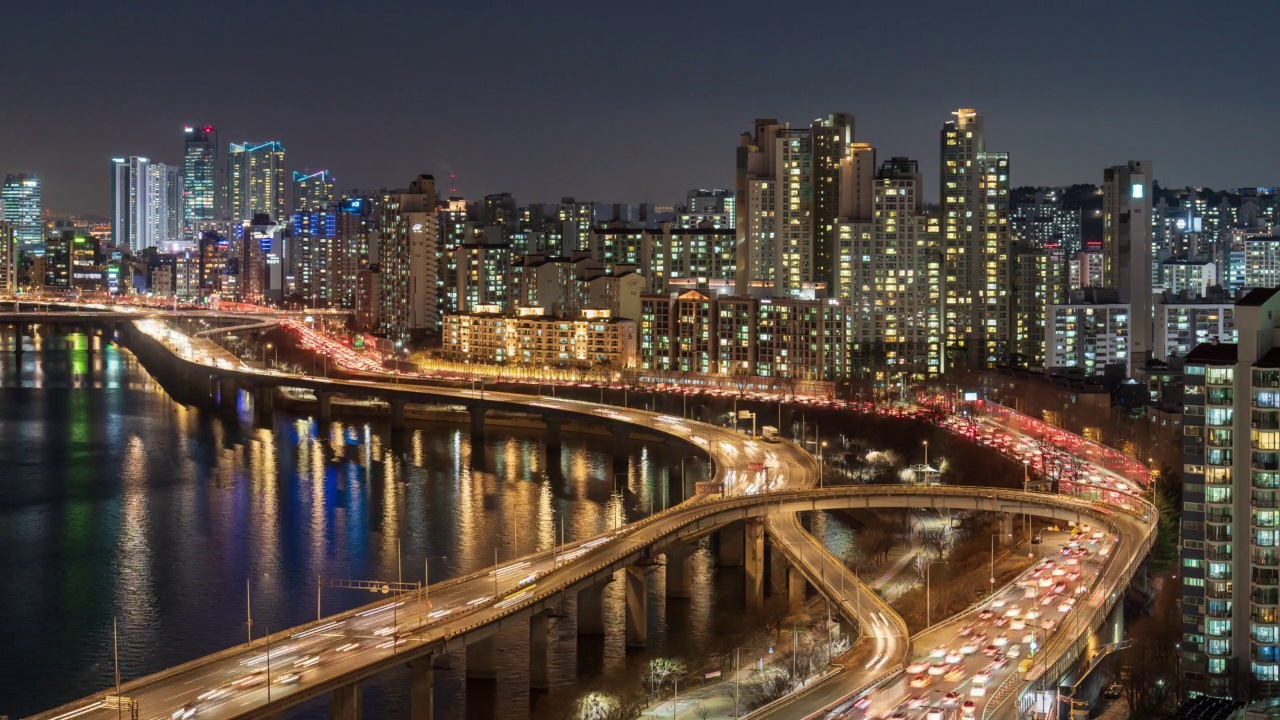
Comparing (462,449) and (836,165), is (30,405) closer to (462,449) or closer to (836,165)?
(462,449)

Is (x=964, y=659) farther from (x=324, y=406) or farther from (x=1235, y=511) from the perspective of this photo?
(x=324, y=406)

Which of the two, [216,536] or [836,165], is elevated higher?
[836,165]

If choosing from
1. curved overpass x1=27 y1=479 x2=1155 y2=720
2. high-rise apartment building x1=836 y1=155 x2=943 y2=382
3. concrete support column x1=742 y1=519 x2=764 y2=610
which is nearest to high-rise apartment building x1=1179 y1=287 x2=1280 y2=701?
curved overpass x1=27 y1=479 x2=1155 y2=720

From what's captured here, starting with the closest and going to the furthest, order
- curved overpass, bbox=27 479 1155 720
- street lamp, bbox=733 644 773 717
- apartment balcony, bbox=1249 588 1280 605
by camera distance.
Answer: curved overpass, bbox=27 479 1155 720, street lamp, bbox=733 644 773 717, apartment balcony, bbox=1249 588 1280 605

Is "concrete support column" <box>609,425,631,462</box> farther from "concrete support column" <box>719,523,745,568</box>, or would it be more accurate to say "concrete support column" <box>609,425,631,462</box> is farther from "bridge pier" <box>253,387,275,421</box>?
"bridge pier" <box>253,387,275,421</box>

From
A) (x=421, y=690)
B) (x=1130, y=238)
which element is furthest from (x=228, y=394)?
(x=421, y=690)

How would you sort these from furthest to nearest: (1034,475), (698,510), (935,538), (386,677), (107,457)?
1. (107,457)
2. (1034,475)
3. (935,538)
4. (698,510)
5. (386,677)

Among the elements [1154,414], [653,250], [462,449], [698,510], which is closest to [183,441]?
[462,449]
